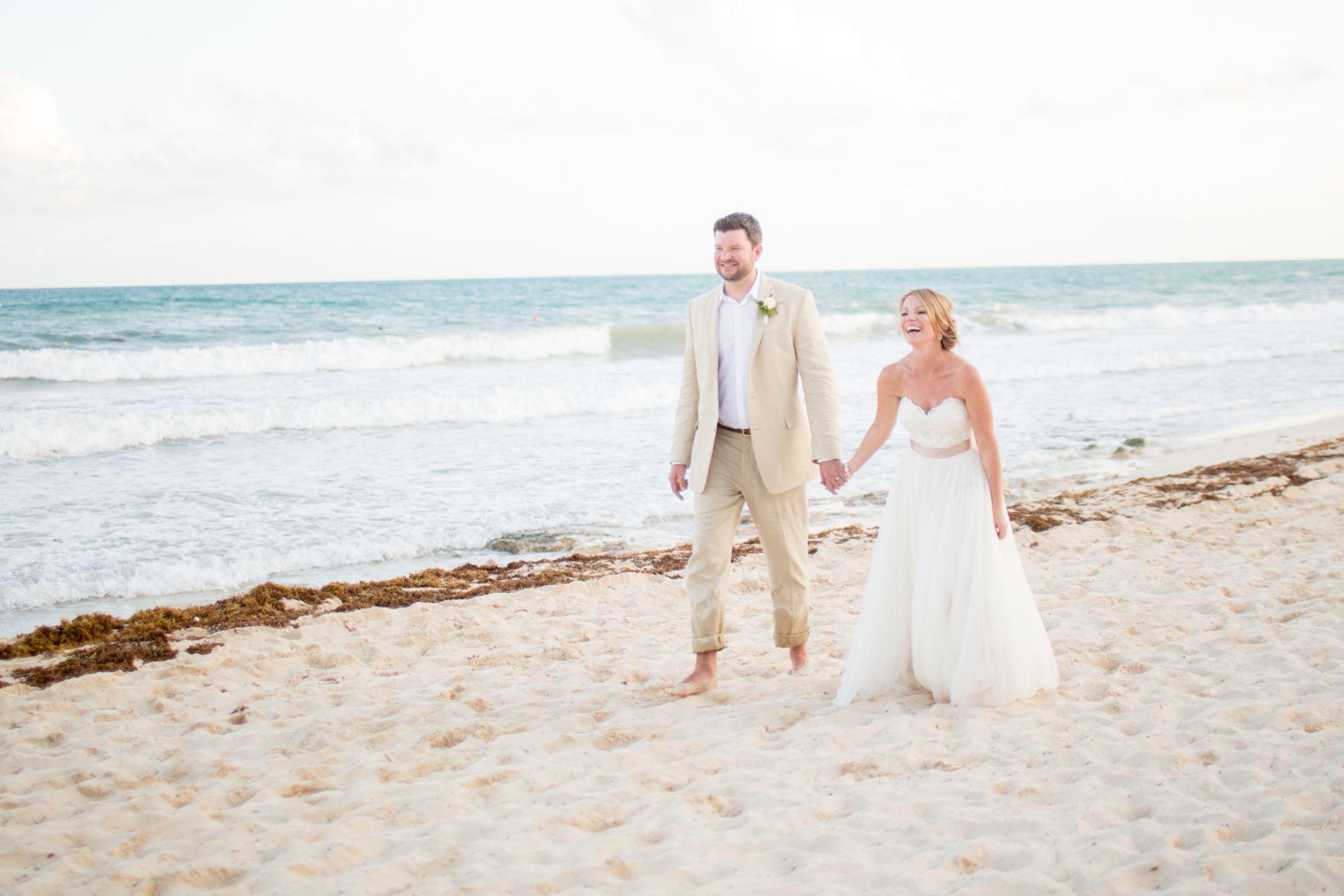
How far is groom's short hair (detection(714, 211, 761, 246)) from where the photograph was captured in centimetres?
397

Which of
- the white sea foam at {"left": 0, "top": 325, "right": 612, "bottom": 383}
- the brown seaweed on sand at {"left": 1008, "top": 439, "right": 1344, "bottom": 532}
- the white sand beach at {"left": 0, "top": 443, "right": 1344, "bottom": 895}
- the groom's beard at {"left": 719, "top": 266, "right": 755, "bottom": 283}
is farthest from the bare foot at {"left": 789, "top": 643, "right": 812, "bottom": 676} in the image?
the white sea foam at {"left": 0, "top": 325, "right": 612, "bottom": 383}

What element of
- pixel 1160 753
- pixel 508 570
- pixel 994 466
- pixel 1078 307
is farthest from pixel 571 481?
pixel 1078 307

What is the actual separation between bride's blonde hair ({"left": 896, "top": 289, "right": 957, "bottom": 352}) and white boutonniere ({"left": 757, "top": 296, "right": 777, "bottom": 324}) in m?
0.55

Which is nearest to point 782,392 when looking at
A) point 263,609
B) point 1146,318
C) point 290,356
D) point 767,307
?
point 767,307

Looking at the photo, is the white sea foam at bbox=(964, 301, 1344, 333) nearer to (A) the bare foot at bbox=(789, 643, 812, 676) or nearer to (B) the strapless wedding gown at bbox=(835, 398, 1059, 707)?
(A) the bare foot at bbox=(789, 643, 812, 676)

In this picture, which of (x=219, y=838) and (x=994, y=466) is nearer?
(x=219, y=838)

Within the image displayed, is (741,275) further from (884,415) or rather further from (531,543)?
(531,543)

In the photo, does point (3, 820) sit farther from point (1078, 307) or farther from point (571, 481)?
point (1078, 307)

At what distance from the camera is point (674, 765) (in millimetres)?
3455

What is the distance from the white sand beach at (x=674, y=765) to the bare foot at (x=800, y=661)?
3.7 inches

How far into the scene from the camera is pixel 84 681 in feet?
14.9

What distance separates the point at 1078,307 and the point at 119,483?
35211 mm

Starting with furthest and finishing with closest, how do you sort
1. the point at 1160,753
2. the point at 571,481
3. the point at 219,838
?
1. the point at 571,481
2. the point at 1160,753
3. the point at 219,838

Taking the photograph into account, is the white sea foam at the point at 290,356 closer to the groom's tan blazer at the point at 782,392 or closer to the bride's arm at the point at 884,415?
the groom's tan blazer at the point at 782,392
